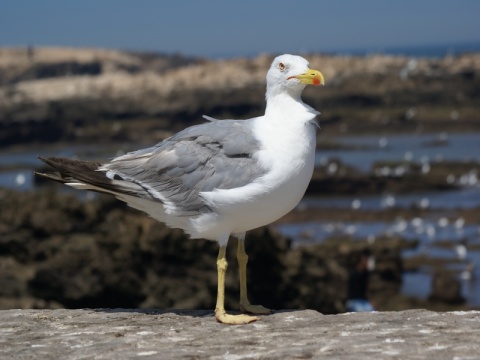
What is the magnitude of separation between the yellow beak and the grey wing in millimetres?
402

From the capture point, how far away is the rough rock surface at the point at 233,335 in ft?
13.9

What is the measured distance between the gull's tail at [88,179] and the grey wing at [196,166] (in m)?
0.04

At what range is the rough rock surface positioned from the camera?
4.23 m

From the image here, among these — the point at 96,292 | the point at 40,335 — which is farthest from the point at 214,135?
the point at 96,292

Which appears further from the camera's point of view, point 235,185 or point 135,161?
point 135,161

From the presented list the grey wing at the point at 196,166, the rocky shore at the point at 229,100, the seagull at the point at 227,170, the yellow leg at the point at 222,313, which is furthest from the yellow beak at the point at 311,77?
the rocky shore at the point at 229,100

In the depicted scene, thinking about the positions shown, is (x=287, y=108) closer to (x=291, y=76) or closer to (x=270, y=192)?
(x=291, y=76)

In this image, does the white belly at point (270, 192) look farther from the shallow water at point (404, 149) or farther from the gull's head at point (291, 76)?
the shallow water at point (404, 149)

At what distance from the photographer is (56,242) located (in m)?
10.9

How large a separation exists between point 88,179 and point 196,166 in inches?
24.2

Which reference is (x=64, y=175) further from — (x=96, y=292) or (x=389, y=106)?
(x=389, y=106)

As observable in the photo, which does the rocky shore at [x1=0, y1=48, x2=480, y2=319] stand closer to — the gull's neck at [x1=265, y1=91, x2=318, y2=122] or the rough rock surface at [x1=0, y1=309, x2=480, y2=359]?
the rough rock surface at [x1=0, y1=309, x2=480, y2=359]

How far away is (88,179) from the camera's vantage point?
202 inches

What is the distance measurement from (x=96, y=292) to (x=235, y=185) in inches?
217
